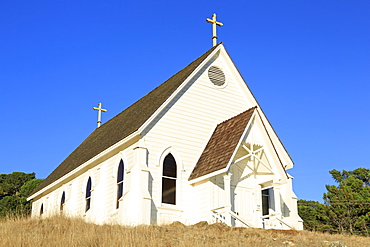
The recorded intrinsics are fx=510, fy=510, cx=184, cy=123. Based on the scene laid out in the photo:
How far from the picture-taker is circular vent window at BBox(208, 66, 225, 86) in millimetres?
26250

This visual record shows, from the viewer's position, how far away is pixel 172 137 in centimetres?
2397

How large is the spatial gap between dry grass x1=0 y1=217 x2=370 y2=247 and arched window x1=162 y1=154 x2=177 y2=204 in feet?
13.1

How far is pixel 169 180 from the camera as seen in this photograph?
76.5 ft

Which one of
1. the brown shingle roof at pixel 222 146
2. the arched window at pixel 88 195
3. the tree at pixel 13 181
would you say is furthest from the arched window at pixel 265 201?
the tree at pixel 13 181

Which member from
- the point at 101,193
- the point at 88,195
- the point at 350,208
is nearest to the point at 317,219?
the point at 350,208

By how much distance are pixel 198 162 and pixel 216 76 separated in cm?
498

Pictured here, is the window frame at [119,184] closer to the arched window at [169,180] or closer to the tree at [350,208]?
the arched window at [169,180]

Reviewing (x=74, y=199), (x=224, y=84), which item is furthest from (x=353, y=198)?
(x=74, y=199)

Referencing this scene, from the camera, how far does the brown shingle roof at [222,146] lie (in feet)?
72.3

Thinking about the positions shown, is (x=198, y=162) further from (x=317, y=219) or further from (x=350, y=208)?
(x=317, y=219)

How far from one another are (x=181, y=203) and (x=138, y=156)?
9.76ft

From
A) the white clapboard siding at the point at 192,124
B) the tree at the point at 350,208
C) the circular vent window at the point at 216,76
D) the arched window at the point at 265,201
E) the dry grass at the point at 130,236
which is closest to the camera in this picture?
the dry grass at the point at 130,236

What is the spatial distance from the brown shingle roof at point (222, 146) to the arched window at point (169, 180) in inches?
33.7

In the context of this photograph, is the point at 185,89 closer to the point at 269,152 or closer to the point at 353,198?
the point at 269,152
